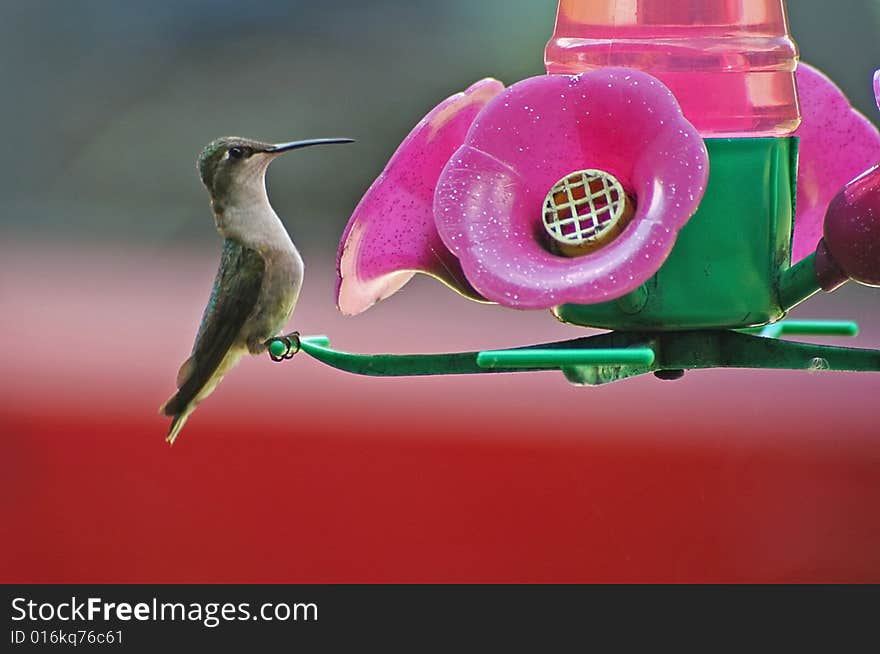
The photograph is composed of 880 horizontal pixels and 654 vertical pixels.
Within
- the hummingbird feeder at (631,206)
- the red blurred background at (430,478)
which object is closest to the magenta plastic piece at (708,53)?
the hummingbird feeder at (631,206)

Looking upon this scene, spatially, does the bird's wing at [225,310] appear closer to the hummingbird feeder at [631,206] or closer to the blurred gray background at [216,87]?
the hummingbird feeder at [631,206]

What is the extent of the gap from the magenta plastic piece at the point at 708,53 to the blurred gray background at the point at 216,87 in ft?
16.7

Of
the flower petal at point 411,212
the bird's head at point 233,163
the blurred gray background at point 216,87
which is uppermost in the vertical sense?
the blurred gray background at point 216,87

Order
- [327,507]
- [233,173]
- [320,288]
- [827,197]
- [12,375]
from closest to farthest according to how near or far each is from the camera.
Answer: [827,197]
[233,173]
[327,507]
[12,375]
[320,288]

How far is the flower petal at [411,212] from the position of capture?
96.9 inches

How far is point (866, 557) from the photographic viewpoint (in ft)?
21.4

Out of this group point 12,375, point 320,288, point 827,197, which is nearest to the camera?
point 827,197

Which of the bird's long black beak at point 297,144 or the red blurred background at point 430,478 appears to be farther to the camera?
the red blurred background at point 430,478

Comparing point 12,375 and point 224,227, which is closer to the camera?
point 224,227

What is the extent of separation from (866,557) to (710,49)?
15.5 ft

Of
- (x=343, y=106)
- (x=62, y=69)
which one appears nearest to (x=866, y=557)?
(x=343, y=106)

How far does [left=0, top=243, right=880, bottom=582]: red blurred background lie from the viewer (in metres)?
6.00

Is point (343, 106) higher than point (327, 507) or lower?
higher

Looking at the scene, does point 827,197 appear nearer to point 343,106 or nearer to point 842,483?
point 842,483
